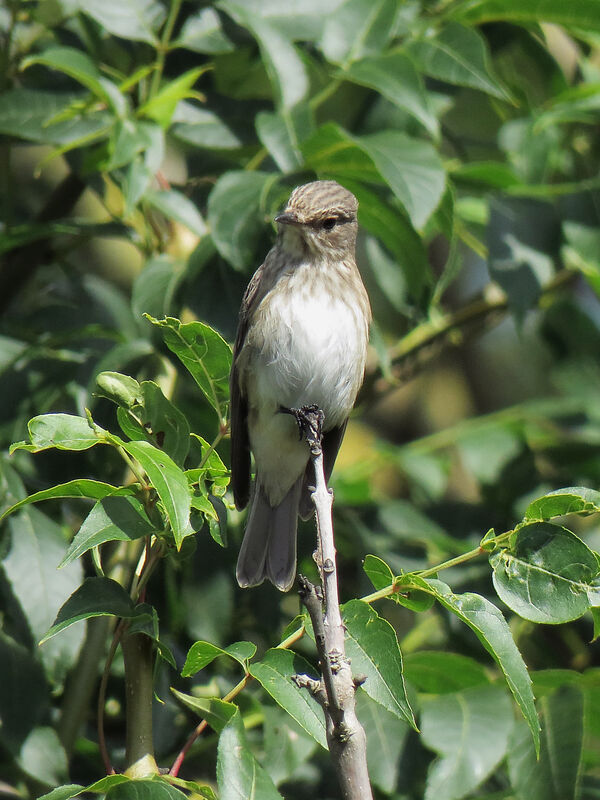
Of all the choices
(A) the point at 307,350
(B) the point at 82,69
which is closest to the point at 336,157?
(A) the point at 307,350

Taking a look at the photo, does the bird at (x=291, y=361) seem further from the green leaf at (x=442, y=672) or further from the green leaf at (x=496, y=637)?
the green leaf at (x=496, y=637)

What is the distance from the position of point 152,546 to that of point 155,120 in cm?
166

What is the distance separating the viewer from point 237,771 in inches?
86.0

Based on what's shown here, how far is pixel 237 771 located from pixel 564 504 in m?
0.87

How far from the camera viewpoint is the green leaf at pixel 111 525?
211 centimetres

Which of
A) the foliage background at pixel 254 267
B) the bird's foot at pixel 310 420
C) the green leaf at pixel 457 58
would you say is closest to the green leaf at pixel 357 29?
the foliage background at pixel 254 267

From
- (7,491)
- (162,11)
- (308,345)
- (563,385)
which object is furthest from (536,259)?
(7,491)

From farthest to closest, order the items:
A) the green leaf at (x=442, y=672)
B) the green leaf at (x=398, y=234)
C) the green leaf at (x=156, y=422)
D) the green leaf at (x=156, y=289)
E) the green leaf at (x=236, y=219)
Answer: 1. the green leaf at (x=398, y=234)
2. the green leaf at (x=156, y=289)
3. the green leaf at (x=236, y=219)
4. the green leaf at (x=442, y=672)
5. the green leaf at (x=156, y=422)

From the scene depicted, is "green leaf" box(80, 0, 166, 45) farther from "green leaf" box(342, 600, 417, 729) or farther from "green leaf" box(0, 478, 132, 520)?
"green leaf" box(342, 600, 417, 729)

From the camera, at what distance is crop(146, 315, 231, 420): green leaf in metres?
2.35

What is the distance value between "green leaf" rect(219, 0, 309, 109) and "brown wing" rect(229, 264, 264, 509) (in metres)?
0.59

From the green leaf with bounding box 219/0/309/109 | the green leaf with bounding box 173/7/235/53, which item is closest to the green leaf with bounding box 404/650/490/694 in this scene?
the green leaf with bounding box 219/0/309/109

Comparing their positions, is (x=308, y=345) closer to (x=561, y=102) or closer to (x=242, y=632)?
(x=242, y=632)

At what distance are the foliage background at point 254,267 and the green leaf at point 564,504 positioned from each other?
0.84 m
